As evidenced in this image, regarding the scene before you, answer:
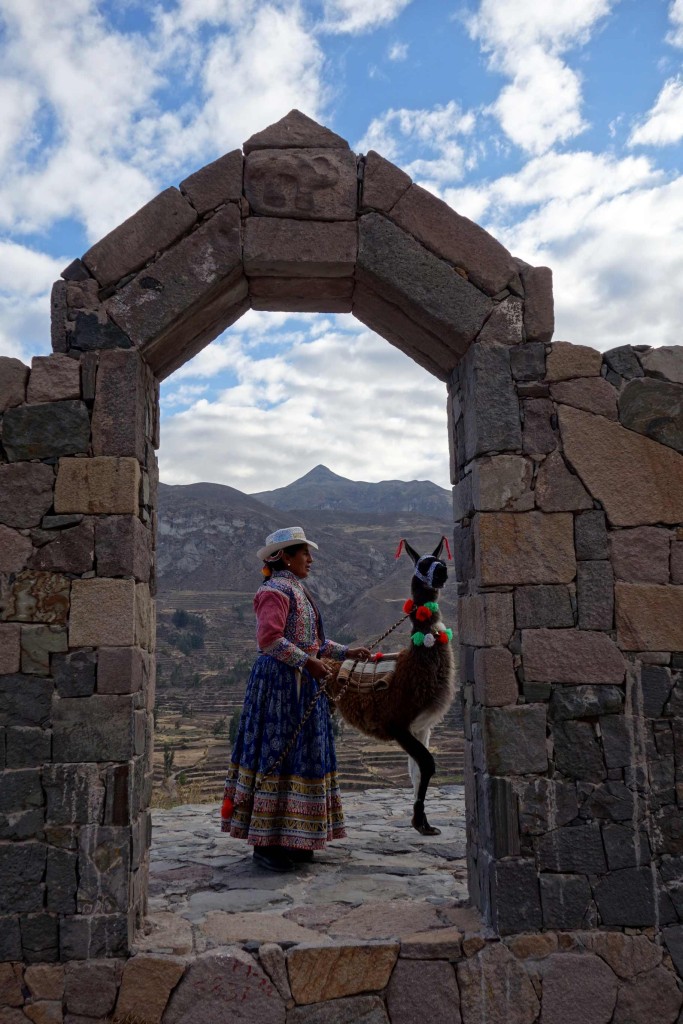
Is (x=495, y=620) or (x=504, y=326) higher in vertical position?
(x=504, y=326)

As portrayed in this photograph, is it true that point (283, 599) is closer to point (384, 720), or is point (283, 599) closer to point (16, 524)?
point (384, 720)

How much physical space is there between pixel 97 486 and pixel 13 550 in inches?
20.3

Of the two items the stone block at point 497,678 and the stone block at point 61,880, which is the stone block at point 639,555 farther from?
the stone block at point 61,880

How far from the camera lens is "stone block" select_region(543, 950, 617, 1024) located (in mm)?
3852

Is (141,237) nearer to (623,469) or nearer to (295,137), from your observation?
(295,137)

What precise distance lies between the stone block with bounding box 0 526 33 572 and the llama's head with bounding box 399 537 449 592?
2553mm

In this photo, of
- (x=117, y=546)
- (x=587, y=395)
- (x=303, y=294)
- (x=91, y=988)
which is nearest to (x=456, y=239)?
(x=303, y=294)

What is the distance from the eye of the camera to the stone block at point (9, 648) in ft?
13.0

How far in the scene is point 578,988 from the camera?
3873 millimetres

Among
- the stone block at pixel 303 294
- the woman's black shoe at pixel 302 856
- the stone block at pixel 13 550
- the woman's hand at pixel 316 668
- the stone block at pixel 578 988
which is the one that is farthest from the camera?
the woman's black shoe at pixel 302 856

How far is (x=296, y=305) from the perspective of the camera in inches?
201

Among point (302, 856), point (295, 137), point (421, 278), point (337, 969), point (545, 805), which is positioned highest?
point (295, 137)

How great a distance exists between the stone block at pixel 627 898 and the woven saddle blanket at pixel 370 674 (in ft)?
6.85

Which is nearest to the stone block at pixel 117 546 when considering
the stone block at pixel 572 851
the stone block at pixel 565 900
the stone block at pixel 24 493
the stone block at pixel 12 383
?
the stone block at pixel 24 493
